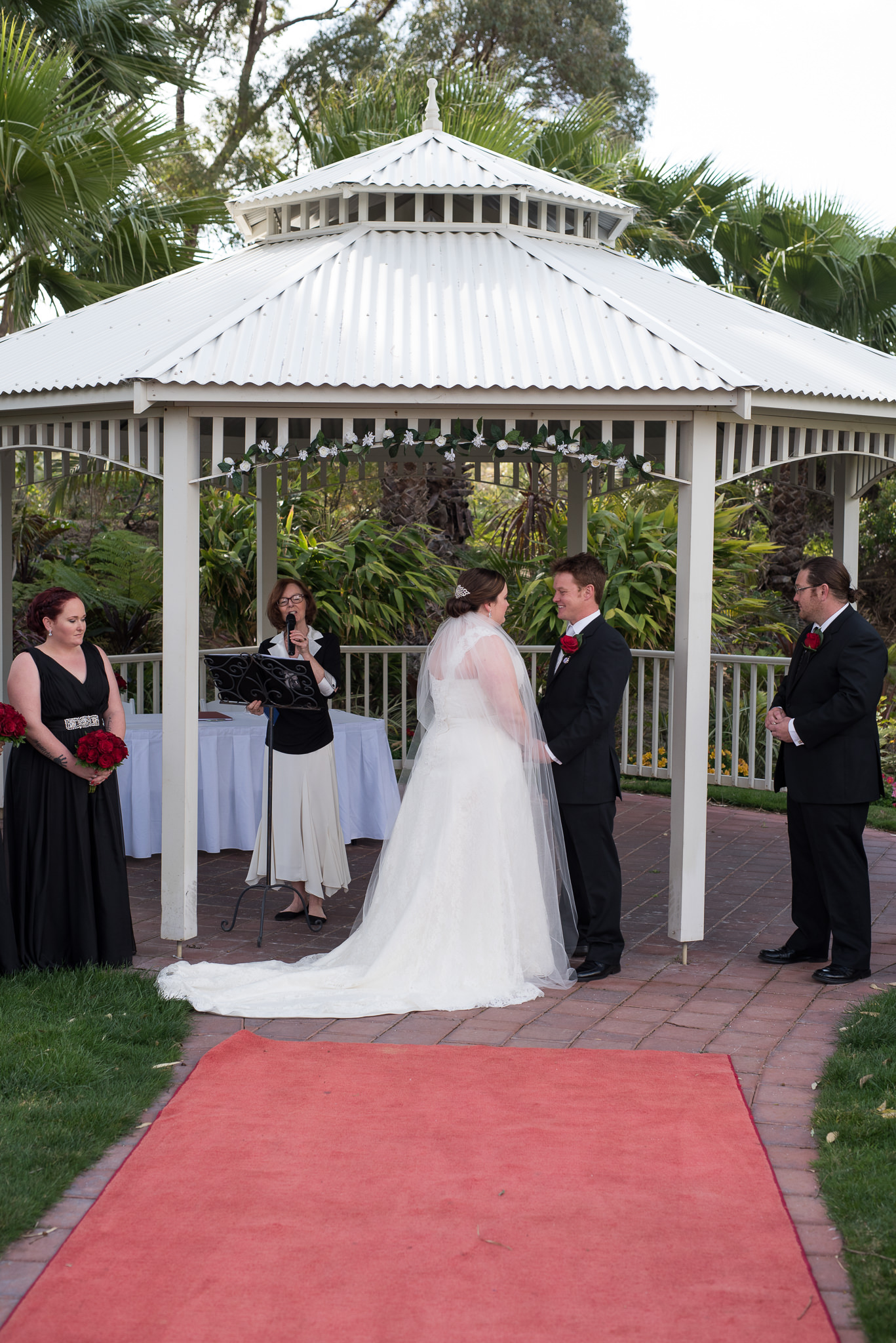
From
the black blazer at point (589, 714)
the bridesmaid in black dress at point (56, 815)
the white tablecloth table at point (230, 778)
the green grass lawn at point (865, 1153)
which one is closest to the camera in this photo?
the green grass lawn at point (865, 1153)

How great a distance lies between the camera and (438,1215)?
3.79 metres

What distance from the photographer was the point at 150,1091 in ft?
15.5

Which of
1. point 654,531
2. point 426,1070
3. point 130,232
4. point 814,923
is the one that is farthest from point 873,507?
point 426,1070

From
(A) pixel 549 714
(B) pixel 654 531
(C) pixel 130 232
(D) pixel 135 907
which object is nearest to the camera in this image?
(A) pixel 549 714

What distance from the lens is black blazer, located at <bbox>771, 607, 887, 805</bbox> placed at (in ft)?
19.9

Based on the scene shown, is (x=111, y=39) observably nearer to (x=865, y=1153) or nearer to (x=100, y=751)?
(x=100, y=751)

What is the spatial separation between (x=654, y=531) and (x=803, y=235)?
3.89 meters

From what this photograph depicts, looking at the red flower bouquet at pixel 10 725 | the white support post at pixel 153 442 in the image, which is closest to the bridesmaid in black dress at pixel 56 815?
the red flower bouquet at pixel 10 725

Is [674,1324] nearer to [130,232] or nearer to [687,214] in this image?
[130,232]

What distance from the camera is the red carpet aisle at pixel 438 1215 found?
3244 millimetres

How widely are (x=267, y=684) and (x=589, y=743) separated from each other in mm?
1766

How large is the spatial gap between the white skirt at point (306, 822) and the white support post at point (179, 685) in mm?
671

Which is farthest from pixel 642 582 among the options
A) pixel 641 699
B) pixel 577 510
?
pixel 577 510

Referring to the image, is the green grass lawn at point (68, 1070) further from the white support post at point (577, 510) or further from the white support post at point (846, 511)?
the white support post at point (577, 510)
